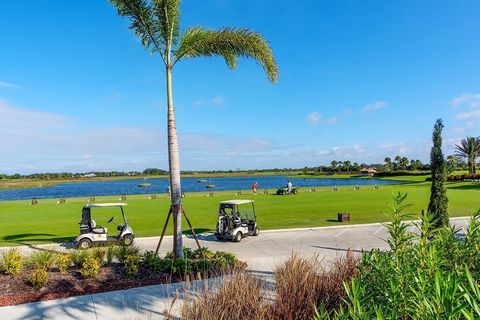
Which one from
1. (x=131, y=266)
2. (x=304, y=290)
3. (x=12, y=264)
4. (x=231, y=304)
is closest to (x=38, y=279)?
(x=12, y=264)

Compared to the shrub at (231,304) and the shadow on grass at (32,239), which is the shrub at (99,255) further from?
the shadow on grass at (32,239)

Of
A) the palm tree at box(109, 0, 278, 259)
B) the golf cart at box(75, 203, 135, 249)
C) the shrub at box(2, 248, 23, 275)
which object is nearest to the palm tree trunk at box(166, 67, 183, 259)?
the palm tree at box(109, 0, 278, 259)

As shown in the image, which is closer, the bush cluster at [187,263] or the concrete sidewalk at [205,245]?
the concrete sidewalk at [205,245]

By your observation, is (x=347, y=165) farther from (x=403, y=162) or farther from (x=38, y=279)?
(x=38, y=279)

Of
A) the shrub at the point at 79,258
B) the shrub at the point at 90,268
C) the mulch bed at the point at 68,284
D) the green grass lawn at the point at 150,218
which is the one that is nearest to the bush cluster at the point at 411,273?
the mulch bed at the point at 68,284

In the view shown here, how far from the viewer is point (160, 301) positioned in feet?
26.7

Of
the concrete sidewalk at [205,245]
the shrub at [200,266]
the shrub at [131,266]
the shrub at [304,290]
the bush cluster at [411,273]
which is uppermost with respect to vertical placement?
the bush cluster at [411,273]

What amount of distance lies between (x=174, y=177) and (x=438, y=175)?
9.82 m

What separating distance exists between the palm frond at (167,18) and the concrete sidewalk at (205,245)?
797 cm

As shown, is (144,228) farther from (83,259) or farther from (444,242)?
(444,242)

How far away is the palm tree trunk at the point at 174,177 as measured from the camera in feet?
37.4

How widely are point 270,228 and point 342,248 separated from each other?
18.7 feet

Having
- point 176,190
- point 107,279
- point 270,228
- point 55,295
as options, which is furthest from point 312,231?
point 55,295

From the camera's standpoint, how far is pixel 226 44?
42.4ft
